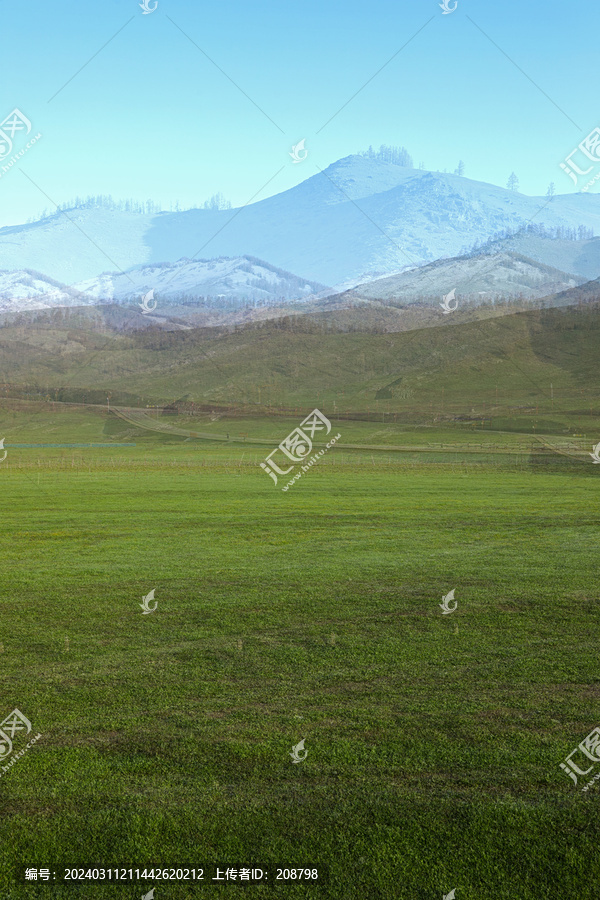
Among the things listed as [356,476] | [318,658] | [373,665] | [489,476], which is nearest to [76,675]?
[318,658]

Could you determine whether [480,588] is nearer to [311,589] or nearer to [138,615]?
[311,589]

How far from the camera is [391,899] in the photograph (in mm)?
7082

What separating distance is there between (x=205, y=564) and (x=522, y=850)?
1713 centimetres

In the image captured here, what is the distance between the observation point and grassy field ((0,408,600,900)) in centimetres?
771

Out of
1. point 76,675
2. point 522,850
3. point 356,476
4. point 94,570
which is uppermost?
point 522,850

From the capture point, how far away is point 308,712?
36.6ft

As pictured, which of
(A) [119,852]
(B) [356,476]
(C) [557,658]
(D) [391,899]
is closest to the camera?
(D) [391,899]

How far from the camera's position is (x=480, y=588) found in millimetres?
20031

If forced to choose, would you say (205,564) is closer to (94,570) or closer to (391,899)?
(94,570)

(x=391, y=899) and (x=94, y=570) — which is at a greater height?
(x=391, y=899)

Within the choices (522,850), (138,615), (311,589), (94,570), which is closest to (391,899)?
(522,850)

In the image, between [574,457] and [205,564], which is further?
[574,457]

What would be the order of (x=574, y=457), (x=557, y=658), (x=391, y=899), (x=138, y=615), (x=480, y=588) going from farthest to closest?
(x=574, y=457) < (x=480, y=588) < (x=138, y=615) < (x=557, y=658) < (x=391, y=899)

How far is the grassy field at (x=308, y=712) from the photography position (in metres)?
7.71
